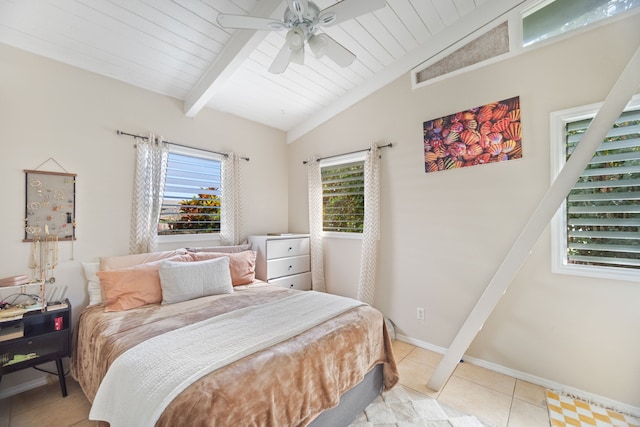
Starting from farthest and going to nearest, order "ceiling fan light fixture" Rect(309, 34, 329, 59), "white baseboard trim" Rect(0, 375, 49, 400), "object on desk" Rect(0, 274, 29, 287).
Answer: "white baseboard trim" Rect(0, 375, 49, 400) < "object on desk" Rect(0, 274, 29, 287) < "ceiling fan light fixture" Rect(309, 34, 329, 59)

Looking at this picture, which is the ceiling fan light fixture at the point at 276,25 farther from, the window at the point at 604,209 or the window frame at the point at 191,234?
the window at the point at 604,209

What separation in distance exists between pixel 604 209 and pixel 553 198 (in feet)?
2.20

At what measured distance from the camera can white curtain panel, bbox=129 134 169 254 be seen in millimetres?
2611

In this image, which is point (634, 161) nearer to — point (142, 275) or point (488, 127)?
point (488, 127)

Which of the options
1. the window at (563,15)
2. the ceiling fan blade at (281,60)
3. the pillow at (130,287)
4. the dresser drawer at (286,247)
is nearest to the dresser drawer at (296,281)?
the dresser drawer at (286,247)

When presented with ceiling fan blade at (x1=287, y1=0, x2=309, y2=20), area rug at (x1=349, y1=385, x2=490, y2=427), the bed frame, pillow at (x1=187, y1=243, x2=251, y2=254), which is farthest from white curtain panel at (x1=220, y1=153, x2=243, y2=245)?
area rug at (x1=349, y1=385, x2=490, y2=427)

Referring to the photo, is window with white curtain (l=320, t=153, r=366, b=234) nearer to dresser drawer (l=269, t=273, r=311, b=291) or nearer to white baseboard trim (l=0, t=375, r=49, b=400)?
dresser drawer (l=269, t=273, r=311, b=291)

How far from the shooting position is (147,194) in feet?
8.73

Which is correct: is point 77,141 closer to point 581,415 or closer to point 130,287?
point 130,287

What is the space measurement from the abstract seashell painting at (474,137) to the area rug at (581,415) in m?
1.85

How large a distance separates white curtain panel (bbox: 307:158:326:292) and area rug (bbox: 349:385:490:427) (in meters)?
1.67

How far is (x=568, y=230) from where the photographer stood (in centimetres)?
211

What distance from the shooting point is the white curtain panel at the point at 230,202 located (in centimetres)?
329

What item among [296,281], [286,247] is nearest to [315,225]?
[286,247]
